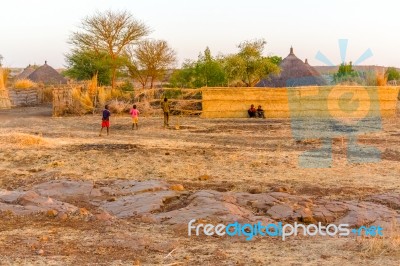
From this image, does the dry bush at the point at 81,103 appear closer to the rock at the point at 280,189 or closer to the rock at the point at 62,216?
the rock at the point at 280,189

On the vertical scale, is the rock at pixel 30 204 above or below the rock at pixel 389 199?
above

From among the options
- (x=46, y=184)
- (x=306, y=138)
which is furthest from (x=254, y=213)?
(x=306, y=138)

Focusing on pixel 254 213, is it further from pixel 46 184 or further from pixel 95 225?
pixel 46 184

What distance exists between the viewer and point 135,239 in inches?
216

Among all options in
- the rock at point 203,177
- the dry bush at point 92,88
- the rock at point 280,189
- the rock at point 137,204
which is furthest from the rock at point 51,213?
the dry bush at point 92,88

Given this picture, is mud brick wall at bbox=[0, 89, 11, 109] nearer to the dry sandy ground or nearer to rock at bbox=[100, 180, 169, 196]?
the dry sandy ground

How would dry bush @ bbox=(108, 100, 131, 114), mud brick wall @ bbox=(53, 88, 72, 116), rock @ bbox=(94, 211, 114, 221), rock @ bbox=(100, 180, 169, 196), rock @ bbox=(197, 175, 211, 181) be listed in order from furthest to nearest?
1. dry bush @ bbox=(108, 100, 131, 114)
2. mud brick wall @ bbox=(53, 88, 72, 116)
3. rock @ bbox=(197, 175, 211, 181)
4. rock @ bbox=(100, 180, 169, 196)
5. rock @ bbox=(94, 211, 114, 221)

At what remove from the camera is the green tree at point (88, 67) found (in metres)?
31.2

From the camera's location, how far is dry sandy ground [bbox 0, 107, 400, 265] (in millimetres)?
5039

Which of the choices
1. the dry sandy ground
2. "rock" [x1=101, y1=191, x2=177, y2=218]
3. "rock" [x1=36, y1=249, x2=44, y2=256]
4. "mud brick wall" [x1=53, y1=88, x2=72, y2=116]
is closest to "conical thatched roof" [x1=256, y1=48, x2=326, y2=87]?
the dry sandy ground

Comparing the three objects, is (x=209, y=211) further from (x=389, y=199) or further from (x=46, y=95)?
(x=46, y=95)

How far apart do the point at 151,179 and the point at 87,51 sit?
82.0 feet

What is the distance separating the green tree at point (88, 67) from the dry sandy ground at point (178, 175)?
37.5 feet

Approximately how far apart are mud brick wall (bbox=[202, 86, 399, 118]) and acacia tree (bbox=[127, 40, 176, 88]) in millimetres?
12726
